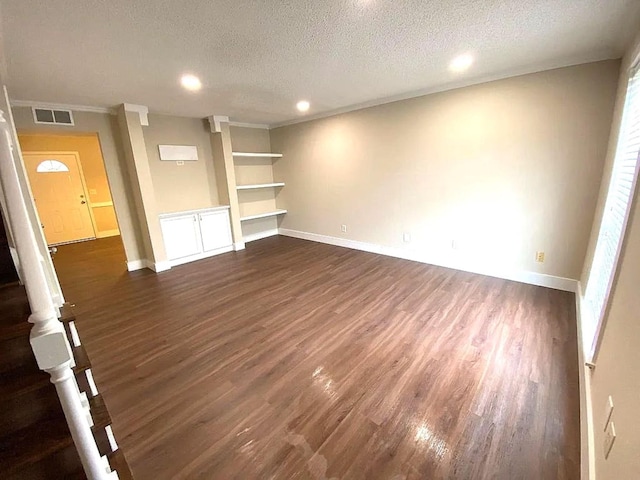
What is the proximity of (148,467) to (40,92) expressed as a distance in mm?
3955

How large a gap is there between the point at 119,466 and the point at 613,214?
3412mm

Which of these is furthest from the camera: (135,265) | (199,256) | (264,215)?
(264,215)

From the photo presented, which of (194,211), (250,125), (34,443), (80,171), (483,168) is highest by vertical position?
(250,125)

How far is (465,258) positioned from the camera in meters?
3.72

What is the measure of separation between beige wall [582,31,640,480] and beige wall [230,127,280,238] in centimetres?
545

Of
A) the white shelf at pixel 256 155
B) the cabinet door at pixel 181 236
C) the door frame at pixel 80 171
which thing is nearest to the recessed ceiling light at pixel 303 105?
the white shelf at pixel 256 155

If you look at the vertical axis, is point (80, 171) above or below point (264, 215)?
above

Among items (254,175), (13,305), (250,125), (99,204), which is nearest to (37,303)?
(13,305)

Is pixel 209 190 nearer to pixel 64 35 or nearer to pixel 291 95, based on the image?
pixel 291 95

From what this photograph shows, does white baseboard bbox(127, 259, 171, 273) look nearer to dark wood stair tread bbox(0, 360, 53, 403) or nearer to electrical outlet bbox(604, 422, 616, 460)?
dark wood stair tread bbox(0, 360, 53, 403)

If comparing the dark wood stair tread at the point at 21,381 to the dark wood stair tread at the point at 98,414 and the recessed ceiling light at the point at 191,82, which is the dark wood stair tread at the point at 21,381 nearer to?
the dark wood stair tread at the point at 98,414

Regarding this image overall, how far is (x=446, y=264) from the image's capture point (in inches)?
154

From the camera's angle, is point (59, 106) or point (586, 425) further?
point (59, 106)

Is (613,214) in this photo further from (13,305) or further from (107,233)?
(107,233)
